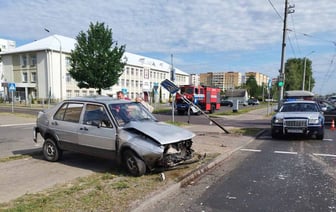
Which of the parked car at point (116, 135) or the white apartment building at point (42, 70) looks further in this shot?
the white apartment building at point (42, 70)

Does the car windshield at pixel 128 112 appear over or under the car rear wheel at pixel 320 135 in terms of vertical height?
over

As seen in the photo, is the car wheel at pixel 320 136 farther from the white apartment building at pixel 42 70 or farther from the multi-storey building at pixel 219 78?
the multi-storey building at pixel 219 78

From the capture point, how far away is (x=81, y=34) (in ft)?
115

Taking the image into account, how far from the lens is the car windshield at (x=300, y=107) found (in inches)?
484

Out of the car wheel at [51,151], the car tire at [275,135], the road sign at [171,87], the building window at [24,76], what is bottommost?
the car tire at [275,135]

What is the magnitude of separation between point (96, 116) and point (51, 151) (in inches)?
68.8

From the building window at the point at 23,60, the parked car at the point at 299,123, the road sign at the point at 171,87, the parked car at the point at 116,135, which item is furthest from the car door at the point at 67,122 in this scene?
the building window at the point at 23,60

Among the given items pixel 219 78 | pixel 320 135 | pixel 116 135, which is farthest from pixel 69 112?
pixel 219 78

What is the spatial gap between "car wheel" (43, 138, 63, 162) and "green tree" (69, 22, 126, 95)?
87.5 ft

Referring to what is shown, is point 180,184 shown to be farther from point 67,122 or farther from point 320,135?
point 320,135

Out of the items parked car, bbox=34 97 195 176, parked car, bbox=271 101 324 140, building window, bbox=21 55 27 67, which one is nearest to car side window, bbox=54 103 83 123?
parked car, bbox=34 97 195 176

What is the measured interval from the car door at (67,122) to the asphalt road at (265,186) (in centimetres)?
305

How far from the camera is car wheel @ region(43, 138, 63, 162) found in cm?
710

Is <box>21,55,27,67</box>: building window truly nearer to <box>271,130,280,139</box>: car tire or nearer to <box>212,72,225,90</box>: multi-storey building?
<box>271,130,280,139</box>: car tire
